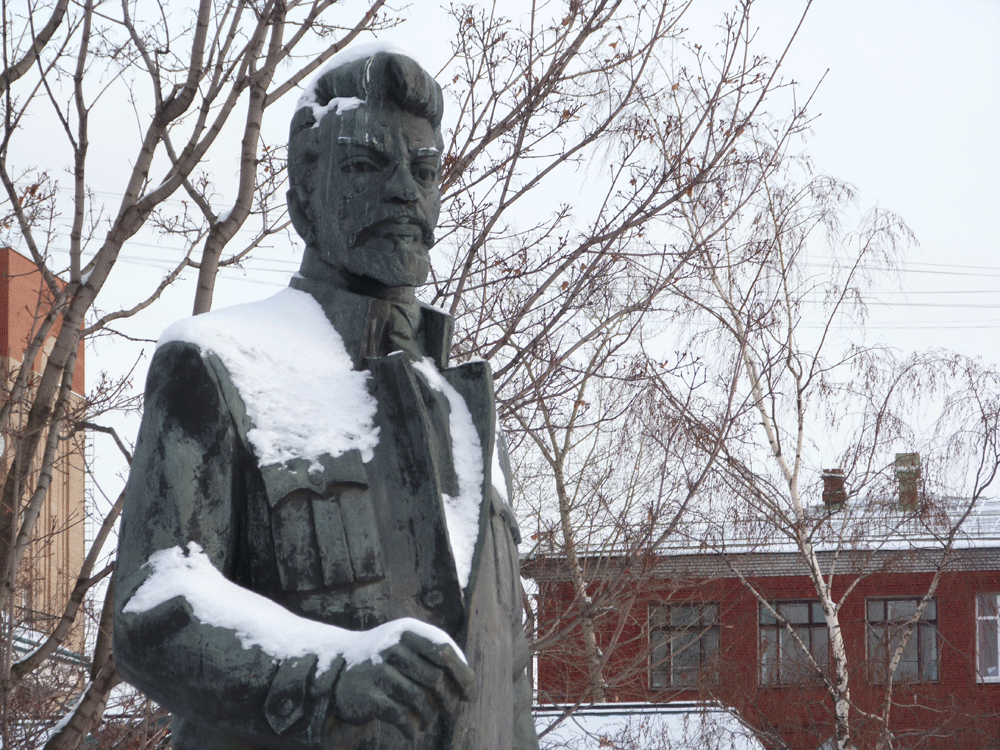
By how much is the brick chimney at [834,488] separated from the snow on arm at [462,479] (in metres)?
12.7

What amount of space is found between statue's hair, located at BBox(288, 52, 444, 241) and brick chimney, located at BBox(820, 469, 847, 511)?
503 inches

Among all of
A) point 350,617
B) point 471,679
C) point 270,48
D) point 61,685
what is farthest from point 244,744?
point 61,685

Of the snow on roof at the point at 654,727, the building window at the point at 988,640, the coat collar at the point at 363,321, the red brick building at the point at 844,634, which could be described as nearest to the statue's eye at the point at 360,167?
the coat collar at the point at 363,321

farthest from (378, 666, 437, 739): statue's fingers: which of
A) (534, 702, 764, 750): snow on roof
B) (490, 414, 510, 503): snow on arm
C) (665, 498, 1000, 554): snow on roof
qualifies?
(665, 498, 1000, 554): snow on roof

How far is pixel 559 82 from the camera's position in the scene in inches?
286

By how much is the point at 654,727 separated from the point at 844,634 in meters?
9.50

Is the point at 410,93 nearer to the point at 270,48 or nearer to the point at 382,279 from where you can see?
the point at 382,279

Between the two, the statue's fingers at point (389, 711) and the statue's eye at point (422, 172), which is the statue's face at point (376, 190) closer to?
the statue's eye at point (422, 172)

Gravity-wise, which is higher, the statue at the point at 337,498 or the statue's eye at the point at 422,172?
the statue's eye at the point at 422,172

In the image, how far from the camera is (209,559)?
2033 millimetres

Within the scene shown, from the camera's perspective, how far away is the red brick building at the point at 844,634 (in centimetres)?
1625

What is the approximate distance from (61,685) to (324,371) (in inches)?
224

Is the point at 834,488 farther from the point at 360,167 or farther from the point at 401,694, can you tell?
the point at 401,694

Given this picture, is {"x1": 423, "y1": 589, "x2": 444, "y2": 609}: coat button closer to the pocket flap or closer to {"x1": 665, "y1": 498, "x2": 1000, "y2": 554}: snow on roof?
the pocket flap
